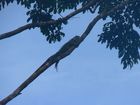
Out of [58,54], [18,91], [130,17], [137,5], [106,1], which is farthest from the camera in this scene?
[130,17]

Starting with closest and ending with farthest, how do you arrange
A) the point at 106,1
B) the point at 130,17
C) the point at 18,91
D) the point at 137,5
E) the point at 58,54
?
1. the point at 18,91
2. the point at 58,54
3. the point at 106,1
4. the point at 137,5
5. the point at 130,17

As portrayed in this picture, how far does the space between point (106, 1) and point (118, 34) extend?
2451mm

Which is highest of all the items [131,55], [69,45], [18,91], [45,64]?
[131,55]

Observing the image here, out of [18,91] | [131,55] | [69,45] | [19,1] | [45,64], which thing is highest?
[19,1]

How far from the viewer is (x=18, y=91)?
4840mm

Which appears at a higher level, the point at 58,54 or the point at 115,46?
the point at 115,46

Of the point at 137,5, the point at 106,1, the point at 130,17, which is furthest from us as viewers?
the point at 130,17

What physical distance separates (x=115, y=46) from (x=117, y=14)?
1.43m

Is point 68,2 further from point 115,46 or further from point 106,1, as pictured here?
point 115,46

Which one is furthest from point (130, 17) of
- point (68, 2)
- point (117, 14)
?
point (68, 2)

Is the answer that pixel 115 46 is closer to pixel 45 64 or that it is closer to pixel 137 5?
pixel 137 5

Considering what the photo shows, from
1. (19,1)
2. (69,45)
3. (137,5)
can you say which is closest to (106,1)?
(137,5)

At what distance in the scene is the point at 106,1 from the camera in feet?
42.6

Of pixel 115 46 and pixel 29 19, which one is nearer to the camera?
pixel 29 19
